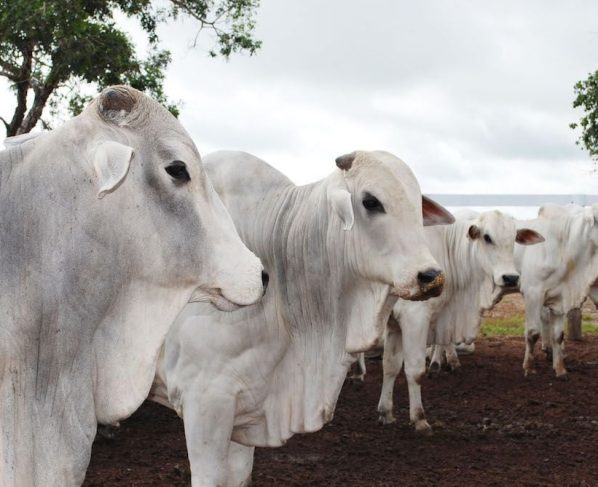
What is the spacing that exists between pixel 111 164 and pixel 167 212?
0.68 ft

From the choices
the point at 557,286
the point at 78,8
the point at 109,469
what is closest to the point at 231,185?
the point at 109,469

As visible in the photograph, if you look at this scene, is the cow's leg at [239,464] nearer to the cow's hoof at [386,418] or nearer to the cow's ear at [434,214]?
the cow's ear at [434,214]

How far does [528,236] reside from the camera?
23.8ft

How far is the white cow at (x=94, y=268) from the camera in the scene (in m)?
1.89

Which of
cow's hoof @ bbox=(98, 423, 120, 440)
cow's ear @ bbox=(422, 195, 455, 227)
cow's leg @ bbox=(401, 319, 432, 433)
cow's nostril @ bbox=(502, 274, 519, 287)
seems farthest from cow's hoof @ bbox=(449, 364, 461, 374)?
cow's ear @ bbox=(422, 195, 455, 227)

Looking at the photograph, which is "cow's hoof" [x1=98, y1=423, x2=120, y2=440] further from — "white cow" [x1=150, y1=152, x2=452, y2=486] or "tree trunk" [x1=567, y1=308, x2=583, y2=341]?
A: "tree trunk" [x1=567, y1=308, x2=583, y2=341]

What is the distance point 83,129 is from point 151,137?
165mm

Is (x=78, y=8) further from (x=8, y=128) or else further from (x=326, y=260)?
(x=326, y=260)

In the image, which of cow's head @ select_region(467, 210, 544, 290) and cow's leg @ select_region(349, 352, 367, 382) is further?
cow's leg @ select_region(349, 352, 367, 382)

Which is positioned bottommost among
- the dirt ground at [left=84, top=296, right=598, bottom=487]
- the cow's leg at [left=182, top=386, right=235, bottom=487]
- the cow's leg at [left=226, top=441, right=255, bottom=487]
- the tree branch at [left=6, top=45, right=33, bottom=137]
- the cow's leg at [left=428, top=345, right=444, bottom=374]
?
the dirt ground at [left=84, top=296, right=598, bottom=487]

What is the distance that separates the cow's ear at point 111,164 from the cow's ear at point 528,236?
578 centimetres

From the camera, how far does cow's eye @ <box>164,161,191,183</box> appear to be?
204 centimetres

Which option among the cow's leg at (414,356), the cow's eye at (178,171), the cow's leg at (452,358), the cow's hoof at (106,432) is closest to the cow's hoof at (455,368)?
the cow's leg at (452,358)

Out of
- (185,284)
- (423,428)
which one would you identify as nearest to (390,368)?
(423,428)
